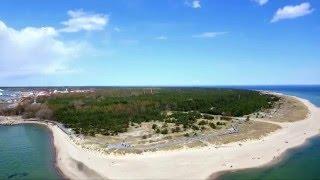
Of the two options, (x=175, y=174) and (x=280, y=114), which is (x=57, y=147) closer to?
(x=175, y=174)

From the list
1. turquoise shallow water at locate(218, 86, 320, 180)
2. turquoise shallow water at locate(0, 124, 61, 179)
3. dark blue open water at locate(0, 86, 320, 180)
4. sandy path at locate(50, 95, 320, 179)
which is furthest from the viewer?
turquoise shallow water at locate(0, 124, 61, 179)

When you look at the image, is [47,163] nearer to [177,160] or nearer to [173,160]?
[173,160]

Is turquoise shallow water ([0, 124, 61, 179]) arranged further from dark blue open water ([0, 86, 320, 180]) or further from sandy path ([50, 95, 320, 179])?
sandy path ([50, 95, 320, 179])

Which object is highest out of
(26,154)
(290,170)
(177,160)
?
(177,160)

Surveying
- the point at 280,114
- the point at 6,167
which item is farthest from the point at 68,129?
the point at 280,114

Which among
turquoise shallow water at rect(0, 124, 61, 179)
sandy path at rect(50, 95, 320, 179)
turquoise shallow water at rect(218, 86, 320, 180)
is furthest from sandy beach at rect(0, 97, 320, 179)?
turquoise shallow water at rect(0, 124, 61, 179)

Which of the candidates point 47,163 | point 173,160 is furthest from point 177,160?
point 47,163

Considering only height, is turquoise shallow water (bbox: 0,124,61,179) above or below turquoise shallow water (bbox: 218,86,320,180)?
above
